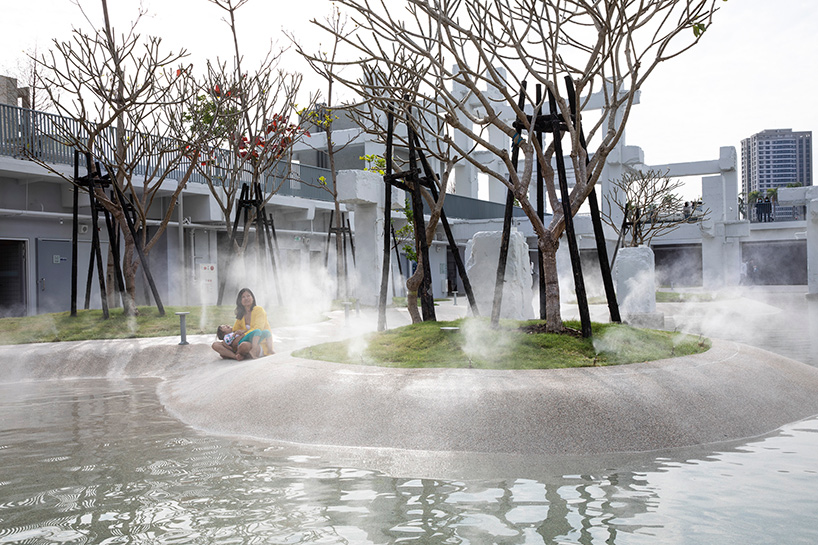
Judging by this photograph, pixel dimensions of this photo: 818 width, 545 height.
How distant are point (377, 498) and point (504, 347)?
374 cm

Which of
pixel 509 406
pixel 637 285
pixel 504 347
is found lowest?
pixel 509 406

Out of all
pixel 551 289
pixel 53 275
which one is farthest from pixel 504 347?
pixel 53 275

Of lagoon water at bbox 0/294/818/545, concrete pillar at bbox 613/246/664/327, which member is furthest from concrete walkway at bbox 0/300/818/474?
concrete pillar at bbox 613/246/664/327

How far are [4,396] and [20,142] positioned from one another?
11.5m

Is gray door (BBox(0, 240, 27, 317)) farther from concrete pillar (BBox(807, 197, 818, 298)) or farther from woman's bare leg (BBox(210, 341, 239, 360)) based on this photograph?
concrete pillar (BBox(807, 197, 818, 298))

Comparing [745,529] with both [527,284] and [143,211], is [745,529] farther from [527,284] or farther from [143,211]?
[143,211]

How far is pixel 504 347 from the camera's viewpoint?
28.7 ft

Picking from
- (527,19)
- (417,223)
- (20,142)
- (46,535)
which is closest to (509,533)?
(46,535)

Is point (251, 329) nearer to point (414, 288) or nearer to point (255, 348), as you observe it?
point (255, 348)

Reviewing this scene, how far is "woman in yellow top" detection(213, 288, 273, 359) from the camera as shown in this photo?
36.6 feet

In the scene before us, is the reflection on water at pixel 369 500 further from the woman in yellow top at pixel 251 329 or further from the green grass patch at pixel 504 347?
the woman in yellow top at pixel 251 329

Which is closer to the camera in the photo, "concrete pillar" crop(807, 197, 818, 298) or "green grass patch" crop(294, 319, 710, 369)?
"green grass patch" crop(294, 319, 710, 369)

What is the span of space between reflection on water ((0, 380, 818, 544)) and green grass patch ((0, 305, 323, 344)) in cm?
705

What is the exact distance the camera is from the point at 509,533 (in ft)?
15.1
